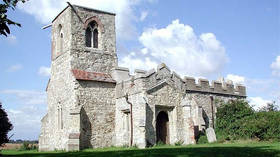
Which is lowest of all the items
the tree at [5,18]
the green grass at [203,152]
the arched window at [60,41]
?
the green grass at [203,152]

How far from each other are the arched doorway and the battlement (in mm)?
2170

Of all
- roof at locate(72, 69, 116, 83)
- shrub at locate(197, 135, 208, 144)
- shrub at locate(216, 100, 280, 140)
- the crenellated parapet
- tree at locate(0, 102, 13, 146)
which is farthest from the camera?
the crenellated parapet

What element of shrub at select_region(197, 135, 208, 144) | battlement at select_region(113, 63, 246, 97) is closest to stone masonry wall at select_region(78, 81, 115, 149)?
battlement at select_region(113, 63, 246, 97)

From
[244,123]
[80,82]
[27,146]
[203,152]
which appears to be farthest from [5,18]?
[27,146]

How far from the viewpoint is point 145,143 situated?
20469mm

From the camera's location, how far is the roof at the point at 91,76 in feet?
76.5

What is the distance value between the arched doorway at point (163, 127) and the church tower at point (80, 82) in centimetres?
339

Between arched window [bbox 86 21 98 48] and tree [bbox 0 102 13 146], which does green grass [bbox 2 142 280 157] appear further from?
arched window [bbox 86 21 98 48]

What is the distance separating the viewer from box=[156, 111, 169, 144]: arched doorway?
2280cm

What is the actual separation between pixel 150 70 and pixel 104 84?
12.3 ft

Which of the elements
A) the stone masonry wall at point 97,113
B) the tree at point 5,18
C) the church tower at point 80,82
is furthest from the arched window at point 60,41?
the tree at point 5,18

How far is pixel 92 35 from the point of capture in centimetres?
2573

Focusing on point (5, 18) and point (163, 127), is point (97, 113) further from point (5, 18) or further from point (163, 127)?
point (5, 18)

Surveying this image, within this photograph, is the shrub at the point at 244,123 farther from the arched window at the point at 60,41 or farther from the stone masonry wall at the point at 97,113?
the arched window at the point at 60,41
